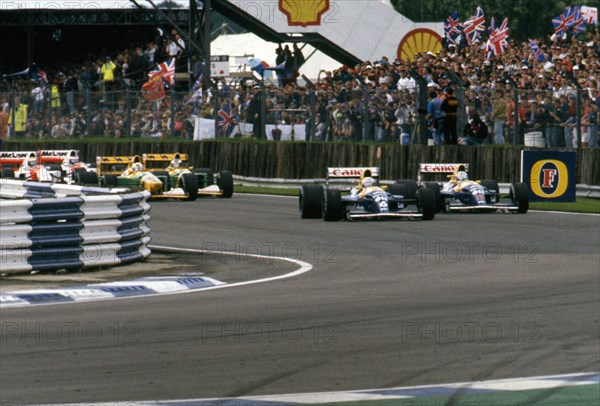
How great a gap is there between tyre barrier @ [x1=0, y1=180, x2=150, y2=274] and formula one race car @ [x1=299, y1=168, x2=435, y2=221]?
5.98 m

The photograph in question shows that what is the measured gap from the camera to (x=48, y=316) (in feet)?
28.2

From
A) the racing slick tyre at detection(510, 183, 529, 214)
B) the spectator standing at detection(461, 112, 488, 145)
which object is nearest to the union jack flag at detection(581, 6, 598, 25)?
the spectator standing at detection(461, 112, 488, 145)

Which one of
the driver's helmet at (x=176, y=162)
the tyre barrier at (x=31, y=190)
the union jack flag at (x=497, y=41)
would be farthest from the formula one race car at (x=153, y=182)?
the union jack flag at (x=497, y=41)

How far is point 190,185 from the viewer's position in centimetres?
2272

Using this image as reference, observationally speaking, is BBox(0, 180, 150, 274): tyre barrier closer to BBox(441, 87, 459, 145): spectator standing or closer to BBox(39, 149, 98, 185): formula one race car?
BBox(39, 149, 98, 185): formula one race car

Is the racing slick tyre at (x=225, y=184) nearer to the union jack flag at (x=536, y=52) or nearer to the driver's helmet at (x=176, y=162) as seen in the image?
the driver's helmet at (x=176, y=162)

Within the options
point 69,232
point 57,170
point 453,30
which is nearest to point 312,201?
point 69,232

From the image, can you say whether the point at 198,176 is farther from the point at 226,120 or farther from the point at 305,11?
the point at 305,11

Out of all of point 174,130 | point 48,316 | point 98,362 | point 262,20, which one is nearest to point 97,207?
point 48,316

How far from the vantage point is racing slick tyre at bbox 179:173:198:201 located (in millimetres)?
22672

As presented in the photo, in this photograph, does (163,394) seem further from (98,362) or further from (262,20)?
(262,20)

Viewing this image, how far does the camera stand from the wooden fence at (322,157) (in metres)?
23.0

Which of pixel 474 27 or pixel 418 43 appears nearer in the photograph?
pixel 474 27

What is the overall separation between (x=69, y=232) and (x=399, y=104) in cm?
1445
